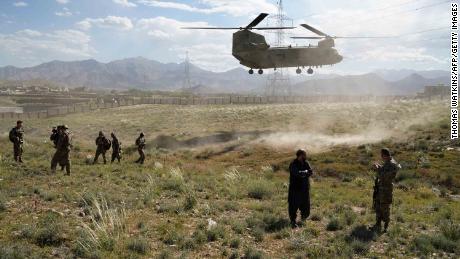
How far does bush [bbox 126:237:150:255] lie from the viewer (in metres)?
8.79

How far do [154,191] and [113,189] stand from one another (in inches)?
56.8

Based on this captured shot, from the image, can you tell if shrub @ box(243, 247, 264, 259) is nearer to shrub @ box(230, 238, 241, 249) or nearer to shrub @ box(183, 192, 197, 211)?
shrub @ box(230, 238, 241, 249)

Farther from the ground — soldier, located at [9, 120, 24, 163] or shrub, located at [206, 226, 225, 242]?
soldier, located at [9, 120, 24, 163]

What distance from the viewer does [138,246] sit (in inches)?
348

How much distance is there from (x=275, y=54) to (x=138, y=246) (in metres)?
32.6

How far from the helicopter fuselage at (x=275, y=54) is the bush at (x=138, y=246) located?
3119 centimetres

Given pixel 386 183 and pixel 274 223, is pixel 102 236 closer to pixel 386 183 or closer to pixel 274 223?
pixel 274 223

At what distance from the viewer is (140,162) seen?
23.3 meters

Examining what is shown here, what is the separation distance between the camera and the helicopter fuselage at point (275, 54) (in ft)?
126

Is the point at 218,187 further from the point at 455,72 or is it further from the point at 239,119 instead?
the point at 239,119

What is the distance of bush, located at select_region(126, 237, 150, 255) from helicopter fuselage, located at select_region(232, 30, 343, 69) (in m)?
31.2

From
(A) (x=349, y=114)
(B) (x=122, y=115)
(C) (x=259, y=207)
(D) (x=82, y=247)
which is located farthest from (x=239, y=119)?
(D) (x=82, y=247)

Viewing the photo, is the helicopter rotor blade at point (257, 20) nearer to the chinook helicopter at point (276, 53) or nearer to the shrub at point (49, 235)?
the chinook helicopter at point (276, 53)

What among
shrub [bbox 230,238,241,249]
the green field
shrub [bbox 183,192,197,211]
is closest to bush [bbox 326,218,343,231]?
the green field
